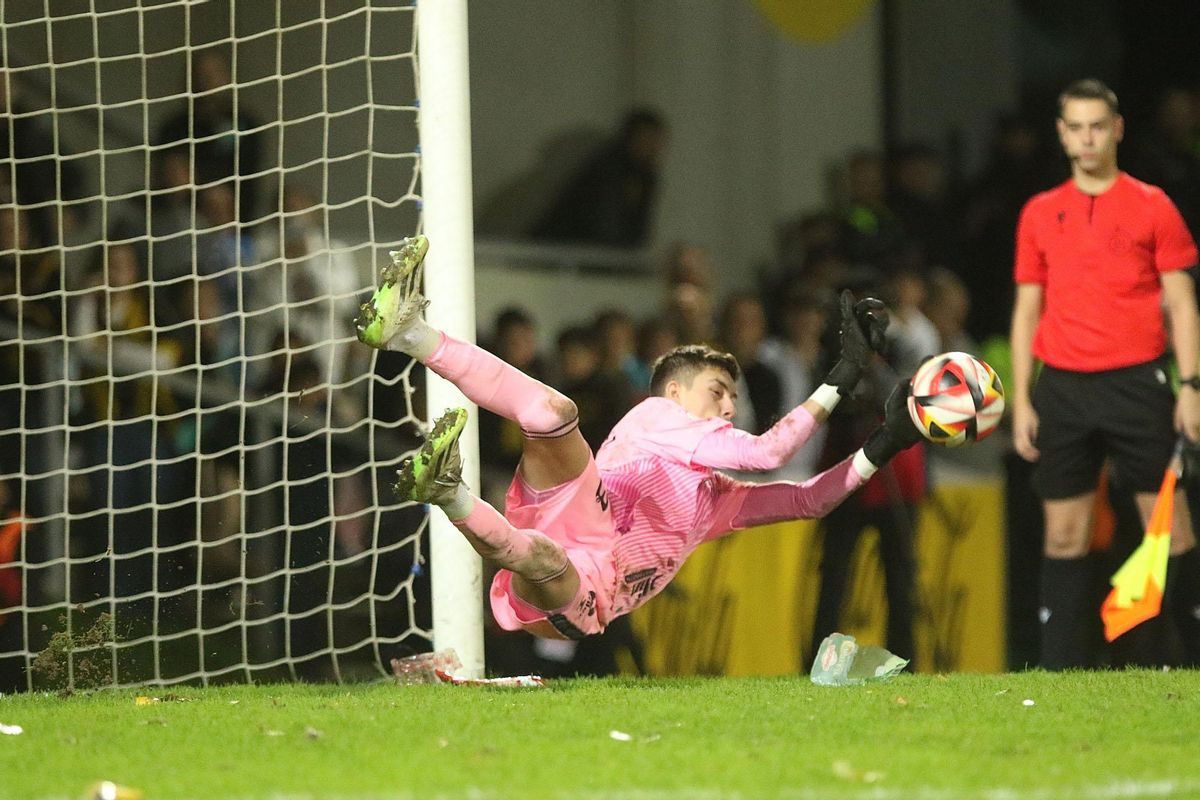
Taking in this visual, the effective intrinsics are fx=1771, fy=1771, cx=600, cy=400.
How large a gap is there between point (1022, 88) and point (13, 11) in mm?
7346

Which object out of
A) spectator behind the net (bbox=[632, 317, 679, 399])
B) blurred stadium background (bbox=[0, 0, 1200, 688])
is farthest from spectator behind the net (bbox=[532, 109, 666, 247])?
spectator behind the net (bbox=[632, 317, 679, 399])

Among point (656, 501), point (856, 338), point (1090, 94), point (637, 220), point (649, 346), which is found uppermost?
point (1090, 94)

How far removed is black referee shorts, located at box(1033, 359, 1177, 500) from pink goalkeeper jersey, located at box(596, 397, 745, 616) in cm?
119

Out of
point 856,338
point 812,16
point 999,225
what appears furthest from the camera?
point 812,16

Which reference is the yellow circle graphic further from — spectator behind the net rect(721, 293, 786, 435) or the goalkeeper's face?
the goalkeeper's face

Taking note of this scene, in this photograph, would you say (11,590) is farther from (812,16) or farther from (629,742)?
(812,16)

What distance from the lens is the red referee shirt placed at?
602 centimetres

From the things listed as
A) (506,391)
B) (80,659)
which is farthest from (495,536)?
(80,659)

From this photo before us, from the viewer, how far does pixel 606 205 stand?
37.3 feet

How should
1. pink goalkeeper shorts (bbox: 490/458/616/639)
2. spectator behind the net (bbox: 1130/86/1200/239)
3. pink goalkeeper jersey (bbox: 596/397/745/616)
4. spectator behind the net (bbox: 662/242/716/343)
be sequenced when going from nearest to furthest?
pink goalkeeper shorts (bbox: 490/458/616/639), pink goalkeeper jersey (bbox: 596/397/745/616), spectator behind the net (bbox: 662/242/716/343), spectator behind the net (bbox: 1130/86/1200/239)

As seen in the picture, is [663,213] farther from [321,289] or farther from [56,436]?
[56,436]

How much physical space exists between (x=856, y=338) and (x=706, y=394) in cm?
61

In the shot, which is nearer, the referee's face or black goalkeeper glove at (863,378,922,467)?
black goalkeeper glove at (863,378,922,467)

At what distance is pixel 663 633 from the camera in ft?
27.5
